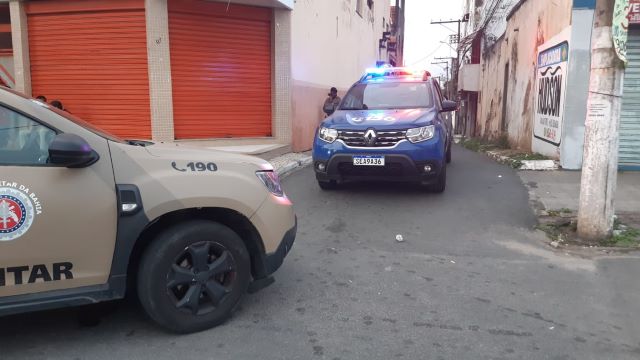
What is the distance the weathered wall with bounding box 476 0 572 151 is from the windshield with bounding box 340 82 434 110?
3490mm

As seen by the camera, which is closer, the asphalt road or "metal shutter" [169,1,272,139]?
the asphalt road

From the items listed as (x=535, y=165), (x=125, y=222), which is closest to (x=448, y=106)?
(x=535, y=165)

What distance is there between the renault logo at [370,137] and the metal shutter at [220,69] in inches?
198

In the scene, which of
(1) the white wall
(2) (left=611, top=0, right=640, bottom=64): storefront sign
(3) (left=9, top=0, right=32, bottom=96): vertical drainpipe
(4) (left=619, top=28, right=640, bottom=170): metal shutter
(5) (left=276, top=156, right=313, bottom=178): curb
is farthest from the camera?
(1) the white wall

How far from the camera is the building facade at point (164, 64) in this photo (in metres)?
10.2

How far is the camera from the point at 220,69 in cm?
1095

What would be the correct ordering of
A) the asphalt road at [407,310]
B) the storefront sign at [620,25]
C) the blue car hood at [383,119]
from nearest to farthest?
the asphalt road at [407,310]
the storefront sign at [620,25]
the blue car hood at [383,119]

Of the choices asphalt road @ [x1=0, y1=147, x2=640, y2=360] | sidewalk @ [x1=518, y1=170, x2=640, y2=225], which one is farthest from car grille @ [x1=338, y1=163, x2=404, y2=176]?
sidewalk @ [x1=518, y1=170, x2=640, y2=225]

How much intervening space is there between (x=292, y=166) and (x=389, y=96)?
→ 2792 mm

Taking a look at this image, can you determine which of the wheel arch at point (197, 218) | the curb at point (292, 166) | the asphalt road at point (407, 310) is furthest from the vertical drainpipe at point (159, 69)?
the wheel arch at point (197, 218)

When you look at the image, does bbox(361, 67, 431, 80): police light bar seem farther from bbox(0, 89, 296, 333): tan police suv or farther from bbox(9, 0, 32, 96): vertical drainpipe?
bbox(9, 0, 32, 96): vertical drainpipe

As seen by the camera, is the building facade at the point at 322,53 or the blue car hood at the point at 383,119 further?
the building facade at the point at 322,53

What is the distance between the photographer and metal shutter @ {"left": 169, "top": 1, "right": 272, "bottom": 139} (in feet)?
34.4

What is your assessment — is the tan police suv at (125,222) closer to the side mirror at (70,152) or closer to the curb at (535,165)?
the side mirror at (70,152)
